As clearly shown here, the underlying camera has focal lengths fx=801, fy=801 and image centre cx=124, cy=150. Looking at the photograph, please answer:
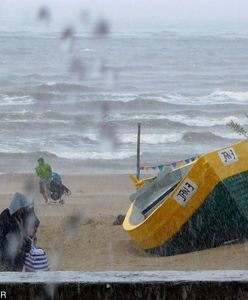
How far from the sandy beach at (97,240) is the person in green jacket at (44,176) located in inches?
7.9

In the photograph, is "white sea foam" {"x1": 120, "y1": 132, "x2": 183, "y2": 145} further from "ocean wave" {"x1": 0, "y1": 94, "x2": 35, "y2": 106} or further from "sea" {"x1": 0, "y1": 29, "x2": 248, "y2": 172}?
"ocean wave" {"x1": 0, "y1": 94, "x2": 35, "y2": 106}

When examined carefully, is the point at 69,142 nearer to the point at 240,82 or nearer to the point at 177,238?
the point at 177,238

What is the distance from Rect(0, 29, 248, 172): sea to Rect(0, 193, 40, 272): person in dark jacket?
228 inches

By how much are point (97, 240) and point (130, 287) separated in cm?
766

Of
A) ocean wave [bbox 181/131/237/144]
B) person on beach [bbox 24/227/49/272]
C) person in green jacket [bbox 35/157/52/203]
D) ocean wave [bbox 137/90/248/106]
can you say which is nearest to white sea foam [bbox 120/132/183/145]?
ocean wave [bbox 181/131/237/144]

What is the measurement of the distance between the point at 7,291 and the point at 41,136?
2285 centimetres

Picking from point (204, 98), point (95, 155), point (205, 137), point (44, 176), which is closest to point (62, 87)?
point (204, 98)

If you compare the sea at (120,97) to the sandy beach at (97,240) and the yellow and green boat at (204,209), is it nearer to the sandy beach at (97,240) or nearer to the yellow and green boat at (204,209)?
the sandy beach at (97,240)

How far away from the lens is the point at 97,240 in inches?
451

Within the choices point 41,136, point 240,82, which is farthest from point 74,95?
point 240,82

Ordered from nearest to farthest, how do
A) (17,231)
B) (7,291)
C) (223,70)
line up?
(7,291) < (17,231) < (223,70)

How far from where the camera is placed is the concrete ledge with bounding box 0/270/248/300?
12.6ft

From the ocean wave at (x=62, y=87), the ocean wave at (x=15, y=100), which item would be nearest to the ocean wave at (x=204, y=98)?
the ocean wave at (x=62, y=87)

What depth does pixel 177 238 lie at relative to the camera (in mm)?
10031
